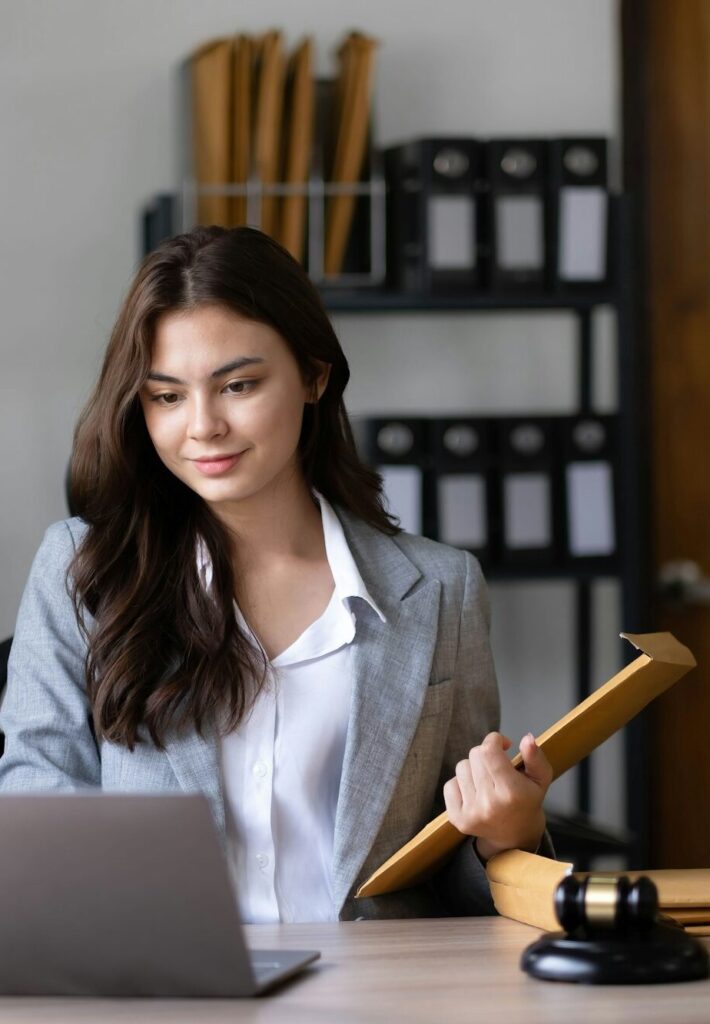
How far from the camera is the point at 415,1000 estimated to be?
1.04 metres

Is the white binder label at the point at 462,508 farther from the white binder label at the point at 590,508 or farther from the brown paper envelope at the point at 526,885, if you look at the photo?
the brown paper envelope at the point at 526,885

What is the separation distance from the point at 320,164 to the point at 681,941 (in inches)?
86.2

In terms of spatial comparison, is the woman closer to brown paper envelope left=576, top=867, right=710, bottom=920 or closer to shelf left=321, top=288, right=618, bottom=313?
brown paper envelope left=576, top=867, right=710, bottom=920

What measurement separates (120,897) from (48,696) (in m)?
0.65

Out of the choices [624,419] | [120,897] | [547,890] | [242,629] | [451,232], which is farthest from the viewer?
[624,419]

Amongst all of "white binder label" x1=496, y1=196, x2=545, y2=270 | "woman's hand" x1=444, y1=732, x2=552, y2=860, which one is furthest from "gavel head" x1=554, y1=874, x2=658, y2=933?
"white binder label" x1=496, y1=196, x2=545, y2=270

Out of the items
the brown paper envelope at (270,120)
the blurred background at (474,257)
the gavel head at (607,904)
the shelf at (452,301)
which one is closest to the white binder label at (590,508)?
the blurred background at (474,257)

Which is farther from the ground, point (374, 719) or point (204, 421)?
point (204, 421)

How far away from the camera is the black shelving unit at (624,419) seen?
287cm

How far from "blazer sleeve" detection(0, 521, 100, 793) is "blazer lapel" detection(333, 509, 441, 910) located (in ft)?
0.91

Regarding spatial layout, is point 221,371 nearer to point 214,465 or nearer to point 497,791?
point 214,465

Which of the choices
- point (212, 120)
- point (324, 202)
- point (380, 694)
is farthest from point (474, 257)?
point (380, 694)

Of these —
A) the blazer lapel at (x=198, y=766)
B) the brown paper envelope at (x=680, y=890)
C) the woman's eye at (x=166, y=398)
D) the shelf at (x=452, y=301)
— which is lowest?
the brown paper envelope at (x=680, y=890)

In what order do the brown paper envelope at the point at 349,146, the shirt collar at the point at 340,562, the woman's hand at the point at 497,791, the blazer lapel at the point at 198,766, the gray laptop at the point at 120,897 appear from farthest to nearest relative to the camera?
the brown paper envelope at the point at 349,146 → the shirt collar at the point at 340,562 → the blazer lapel at the point at 198,766 → the woman's hand at the point at 497,791 → the gray laptop at the point at 120,897
